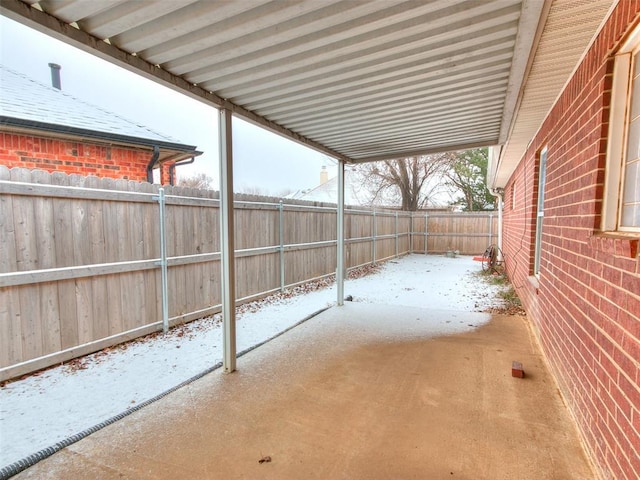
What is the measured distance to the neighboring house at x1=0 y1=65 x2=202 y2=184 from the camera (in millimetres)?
4770

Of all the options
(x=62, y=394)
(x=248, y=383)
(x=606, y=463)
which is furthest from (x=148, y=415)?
(x=606, y=463)

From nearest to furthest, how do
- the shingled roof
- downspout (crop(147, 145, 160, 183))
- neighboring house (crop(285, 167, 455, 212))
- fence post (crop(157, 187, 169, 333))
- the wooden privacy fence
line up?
the wooden privacy fence < fence post (crop(157, 187, 169, 333)) < the shingled roof < downspout (crop(147, 145, 160, 183)) < neighboring house (crop(285, 167, 455, 212))

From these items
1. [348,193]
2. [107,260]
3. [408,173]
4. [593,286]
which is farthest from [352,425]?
[348,193]

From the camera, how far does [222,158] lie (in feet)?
9.61

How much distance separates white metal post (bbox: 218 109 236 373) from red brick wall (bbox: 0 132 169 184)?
153 inches

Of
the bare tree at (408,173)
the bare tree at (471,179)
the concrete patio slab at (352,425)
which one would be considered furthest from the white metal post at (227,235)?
the bare tree at (471,179)

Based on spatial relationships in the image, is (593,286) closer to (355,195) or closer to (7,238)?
(7,238)

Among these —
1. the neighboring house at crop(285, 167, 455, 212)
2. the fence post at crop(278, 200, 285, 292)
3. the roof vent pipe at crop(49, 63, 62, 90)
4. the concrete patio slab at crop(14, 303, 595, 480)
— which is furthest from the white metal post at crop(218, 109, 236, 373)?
the neighboring house at crop(285, 167, 455, 212)

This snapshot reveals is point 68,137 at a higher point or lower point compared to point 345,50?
higher

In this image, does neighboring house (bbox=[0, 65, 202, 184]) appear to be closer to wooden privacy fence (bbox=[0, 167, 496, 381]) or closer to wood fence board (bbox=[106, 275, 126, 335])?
wooden privacy fence (bbox=[0, 167, 496, 381])

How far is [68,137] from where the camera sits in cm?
520

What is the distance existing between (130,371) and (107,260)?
1262 millimetres

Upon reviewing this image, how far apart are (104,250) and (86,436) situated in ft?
6.92

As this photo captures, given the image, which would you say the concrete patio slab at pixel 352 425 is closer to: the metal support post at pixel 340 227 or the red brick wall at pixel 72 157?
the metal support post at pixel 340 227
